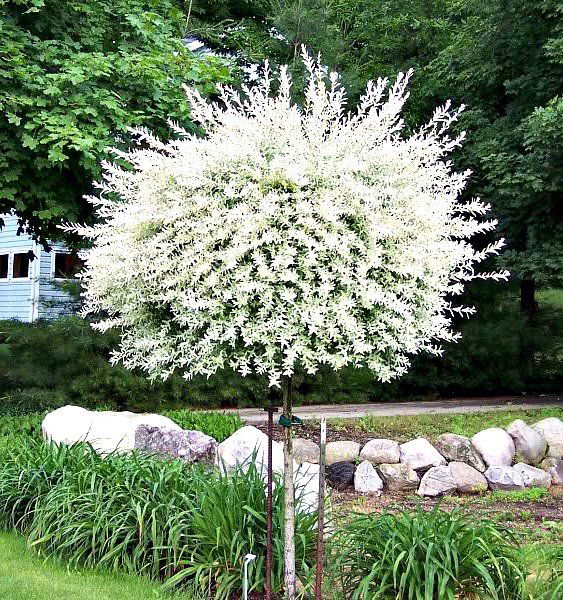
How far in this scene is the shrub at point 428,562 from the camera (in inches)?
147

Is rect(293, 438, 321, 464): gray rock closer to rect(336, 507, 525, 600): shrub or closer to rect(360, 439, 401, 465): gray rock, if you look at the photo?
rect(360, 439, 401, 465): gray rock

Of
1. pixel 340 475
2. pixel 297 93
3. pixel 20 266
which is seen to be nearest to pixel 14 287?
pixel 20 266

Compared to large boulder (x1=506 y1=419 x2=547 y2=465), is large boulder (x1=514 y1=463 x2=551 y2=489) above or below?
below

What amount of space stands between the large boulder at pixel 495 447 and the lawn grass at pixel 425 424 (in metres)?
0.99

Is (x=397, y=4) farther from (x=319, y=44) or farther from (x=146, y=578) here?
(x=146, y=578)

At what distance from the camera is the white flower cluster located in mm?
3404

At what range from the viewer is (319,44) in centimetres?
1199

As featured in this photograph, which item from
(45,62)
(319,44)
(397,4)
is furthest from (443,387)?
(45,62)

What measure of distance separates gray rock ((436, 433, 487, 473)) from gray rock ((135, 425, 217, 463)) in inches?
99.3

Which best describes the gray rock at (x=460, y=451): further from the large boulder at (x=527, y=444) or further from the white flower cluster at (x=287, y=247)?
the white flower cluster at (x=287, y=247)

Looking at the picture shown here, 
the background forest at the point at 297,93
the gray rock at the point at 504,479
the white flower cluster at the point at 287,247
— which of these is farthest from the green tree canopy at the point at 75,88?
the gray rock at the point at 504,479

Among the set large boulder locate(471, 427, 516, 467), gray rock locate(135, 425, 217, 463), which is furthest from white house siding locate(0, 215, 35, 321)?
large boulder locate(471, 427, 516, 467)

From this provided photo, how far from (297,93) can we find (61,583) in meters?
8.64

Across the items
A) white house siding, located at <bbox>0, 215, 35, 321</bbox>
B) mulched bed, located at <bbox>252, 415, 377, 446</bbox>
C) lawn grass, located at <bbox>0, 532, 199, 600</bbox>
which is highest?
white house siding, located at <bbox>0, 215, 35, 321</bbox>
